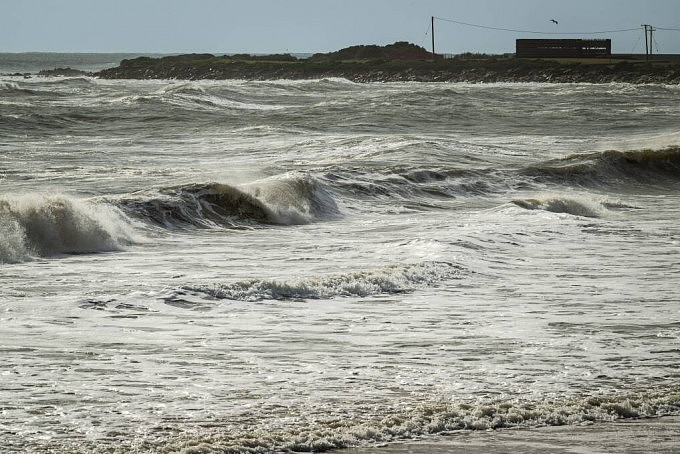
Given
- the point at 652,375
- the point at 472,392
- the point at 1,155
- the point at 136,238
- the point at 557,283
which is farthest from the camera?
the point at 1,155

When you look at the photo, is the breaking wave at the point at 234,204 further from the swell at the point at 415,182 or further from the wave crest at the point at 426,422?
the wave crest at the point at 426,422

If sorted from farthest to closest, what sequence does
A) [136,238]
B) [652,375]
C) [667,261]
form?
1. [136,238]
2. [667,261]
3. [652,375]

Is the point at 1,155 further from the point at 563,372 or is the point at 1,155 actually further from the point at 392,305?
the point at 563,372

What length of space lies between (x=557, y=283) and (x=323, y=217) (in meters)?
6.36

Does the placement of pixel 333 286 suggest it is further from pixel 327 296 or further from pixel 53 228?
pixel 53 228

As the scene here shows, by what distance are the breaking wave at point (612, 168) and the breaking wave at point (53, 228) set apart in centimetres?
1070

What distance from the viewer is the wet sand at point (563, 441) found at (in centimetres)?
564

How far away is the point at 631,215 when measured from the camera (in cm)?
1677

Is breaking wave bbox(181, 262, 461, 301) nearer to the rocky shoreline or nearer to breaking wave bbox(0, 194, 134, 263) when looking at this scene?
breaking wave bbox(0, 194, 134, 263)

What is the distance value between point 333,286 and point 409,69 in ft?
259

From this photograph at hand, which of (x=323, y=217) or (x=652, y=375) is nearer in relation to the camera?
(x=652, y=375)

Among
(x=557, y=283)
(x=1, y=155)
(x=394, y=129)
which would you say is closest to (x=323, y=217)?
(x=557, y=283)

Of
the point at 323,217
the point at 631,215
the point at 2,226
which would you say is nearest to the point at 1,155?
the point at 323,217

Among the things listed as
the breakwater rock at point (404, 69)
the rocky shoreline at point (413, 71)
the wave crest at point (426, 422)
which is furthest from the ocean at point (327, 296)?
the breakwater rock at point (404, 69)
